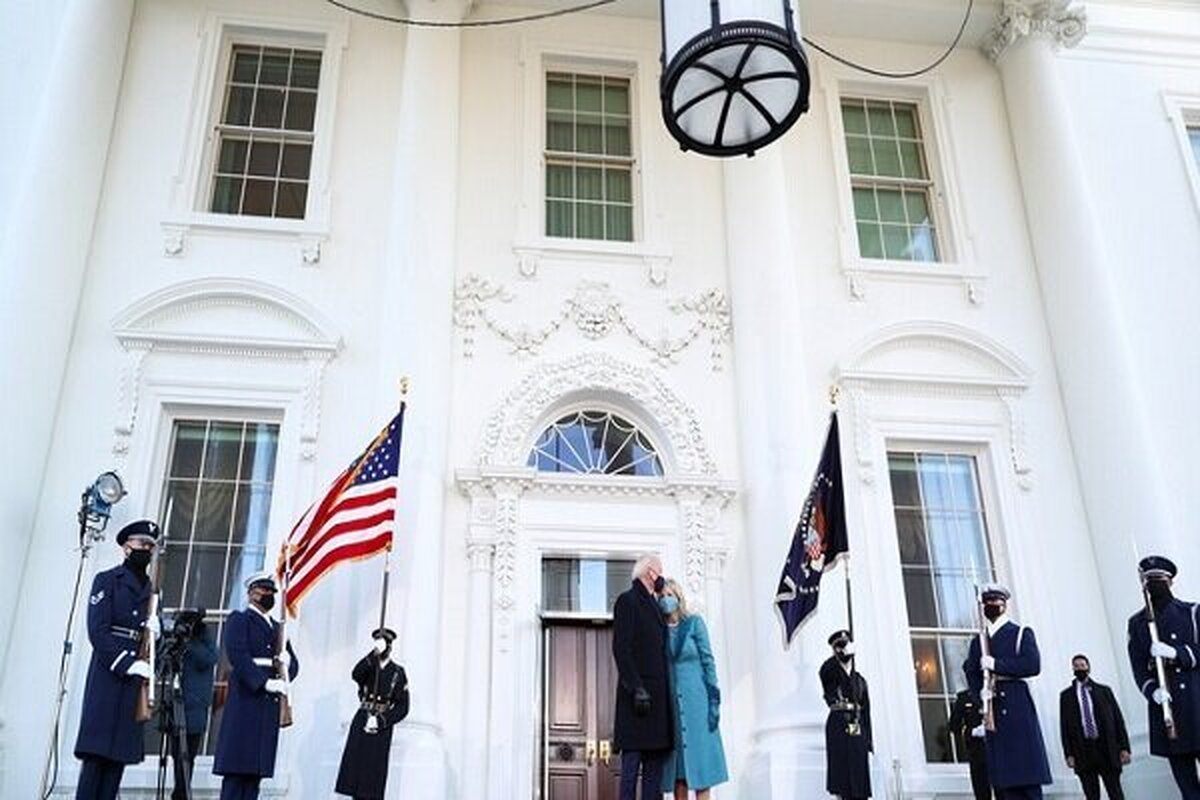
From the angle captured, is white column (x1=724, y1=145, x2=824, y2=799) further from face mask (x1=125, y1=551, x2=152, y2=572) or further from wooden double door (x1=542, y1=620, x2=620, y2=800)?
face mask (x1=125, y1=551, x2=152, y2=572)

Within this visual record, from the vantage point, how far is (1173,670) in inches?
294

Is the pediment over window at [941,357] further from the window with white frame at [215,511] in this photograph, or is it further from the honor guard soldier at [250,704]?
the honor guard soldier at [250,704]

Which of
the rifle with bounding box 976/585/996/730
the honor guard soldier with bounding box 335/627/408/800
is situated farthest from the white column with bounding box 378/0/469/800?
the rifle with bounding box 976/585/996/730

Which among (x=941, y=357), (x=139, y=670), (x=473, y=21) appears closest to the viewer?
(x=139, y=670)

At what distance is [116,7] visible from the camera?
32.8 ft

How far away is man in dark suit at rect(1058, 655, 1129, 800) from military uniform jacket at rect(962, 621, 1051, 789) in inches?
26.4

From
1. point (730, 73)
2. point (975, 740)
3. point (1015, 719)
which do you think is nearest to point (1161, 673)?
point (1015, 719)

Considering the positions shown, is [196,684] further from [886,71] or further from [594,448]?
[886,71]

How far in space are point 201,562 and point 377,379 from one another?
1.97m

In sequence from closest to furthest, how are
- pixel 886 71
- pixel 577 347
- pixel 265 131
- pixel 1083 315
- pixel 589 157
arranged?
1. pixel 577 347
2. pixel 1083 315
3. pixel 265 131
4. pixel 589 157
5. pixel 886 71

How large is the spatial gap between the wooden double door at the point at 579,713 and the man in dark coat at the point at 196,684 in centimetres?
245

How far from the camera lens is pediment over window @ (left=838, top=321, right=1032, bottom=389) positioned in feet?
33.0

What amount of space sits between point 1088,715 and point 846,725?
6.35ft

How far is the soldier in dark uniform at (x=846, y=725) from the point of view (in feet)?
24.3
